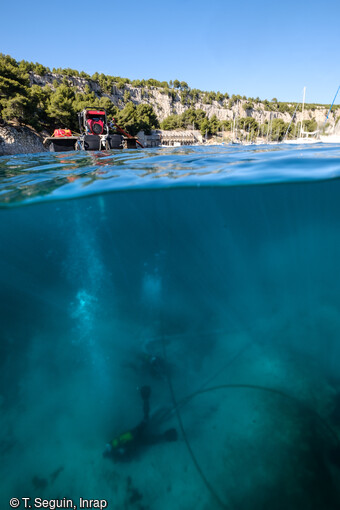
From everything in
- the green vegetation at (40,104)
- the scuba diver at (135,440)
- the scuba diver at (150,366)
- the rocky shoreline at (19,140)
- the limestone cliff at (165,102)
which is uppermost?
the limestone cliff at (165,102)

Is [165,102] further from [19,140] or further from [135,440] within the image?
[135,440]

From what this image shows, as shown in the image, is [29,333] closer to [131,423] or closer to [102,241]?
[102,241]

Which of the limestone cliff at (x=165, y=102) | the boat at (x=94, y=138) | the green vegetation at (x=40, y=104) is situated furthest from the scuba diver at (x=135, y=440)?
the limestone cliff at (x=165, y=102)

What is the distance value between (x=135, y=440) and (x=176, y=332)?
2.04 meters

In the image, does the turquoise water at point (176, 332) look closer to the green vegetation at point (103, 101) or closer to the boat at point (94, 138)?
the boat at point (94, 138)

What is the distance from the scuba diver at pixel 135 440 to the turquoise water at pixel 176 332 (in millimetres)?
60

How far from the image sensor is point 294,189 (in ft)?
19.6

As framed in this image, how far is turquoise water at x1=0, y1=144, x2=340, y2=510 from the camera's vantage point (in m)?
3.34

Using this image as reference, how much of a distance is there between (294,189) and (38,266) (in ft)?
21.4

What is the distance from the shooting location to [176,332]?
5.23 meters

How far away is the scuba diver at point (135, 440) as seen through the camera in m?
3.50

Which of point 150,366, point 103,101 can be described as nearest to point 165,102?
point 103,101

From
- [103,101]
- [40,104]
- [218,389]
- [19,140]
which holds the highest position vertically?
[103,101]

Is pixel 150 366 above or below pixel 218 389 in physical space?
above
